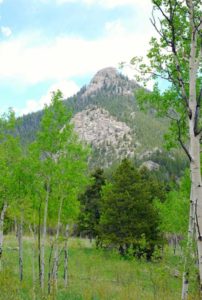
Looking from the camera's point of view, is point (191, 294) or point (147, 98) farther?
point (147, 98)

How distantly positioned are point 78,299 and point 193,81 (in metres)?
9.34

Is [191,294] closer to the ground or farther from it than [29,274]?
farther from it

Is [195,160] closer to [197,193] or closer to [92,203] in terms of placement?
[197,193]

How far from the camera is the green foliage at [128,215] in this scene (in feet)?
114

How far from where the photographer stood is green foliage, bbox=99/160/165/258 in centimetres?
3478

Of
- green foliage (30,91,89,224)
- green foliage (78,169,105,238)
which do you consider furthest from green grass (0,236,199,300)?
green foliage (78,169,105,238)

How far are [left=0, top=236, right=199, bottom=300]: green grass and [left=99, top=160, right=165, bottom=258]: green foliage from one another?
217cm

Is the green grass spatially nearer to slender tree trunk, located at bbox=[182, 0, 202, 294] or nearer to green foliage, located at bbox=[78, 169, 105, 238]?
slender tree trunk, located at bbox=[182, 0, 202, 294]

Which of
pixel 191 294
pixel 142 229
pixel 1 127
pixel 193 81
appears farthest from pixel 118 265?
pixel 193 81

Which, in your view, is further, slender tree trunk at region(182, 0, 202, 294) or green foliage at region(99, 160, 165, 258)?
green foliage at region(99, 160, 165, 258)

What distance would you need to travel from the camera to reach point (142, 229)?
34.8 metres

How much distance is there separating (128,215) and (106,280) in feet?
46.3

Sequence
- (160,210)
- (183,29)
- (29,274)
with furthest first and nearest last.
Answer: (160,210), (29,274), (183,29)

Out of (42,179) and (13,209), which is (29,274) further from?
(42,179)
